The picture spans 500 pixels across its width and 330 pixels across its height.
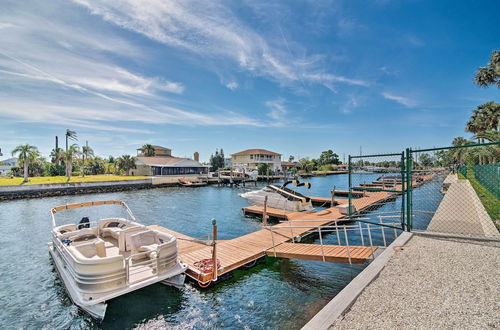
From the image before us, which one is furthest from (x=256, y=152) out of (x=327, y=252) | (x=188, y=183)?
(x=327, y=252)

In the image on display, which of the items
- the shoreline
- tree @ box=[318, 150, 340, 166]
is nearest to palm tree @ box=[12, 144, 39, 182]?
the shoreline

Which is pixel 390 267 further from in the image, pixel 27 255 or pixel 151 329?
pixel 27 255

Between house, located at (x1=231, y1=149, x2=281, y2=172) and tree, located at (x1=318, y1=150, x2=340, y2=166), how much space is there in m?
41.2

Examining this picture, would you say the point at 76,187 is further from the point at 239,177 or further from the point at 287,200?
the point at 287,200

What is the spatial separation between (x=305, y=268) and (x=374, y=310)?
6.41 m

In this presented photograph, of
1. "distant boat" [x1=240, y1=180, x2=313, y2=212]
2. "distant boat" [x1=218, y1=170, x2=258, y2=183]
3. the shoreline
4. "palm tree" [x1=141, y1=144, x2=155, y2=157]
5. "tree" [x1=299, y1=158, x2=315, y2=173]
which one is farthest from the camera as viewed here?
"tree" [x1=299, y1=158, x2=315, y2=173]

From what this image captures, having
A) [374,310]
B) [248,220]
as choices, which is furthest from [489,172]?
[248,220]

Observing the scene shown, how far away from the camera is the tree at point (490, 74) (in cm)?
2048

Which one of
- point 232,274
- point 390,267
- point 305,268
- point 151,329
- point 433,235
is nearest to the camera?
point 390,267

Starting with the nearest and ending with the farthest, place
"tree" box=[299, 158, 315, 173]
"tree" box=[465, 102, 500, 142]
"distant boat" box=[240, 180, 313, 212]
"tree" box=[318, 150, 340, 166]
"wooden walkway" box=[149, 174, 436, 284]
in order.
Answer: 1. "wooden walkway" box=[149, 174, 436, 284]
2. "distant boat" box=[240, 180, 313, 212]
3. "tree" box=[465, 102, 500, 142]
4. "tree" box=[299, 158, 315, 173]
5. "tree" box=[318, 150, 340, 166]

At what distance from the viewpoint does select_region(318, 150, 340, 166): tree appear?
4643 inches

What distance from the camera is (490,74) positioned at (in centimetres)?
2175

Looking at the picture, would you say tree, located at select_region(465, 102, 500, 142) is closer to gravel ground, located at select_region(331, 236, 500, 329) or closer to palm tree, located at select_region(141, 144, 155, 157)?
gravel ground, located at select_region(331, 236, 500, 329)

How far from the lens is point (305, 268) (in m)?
9.80
